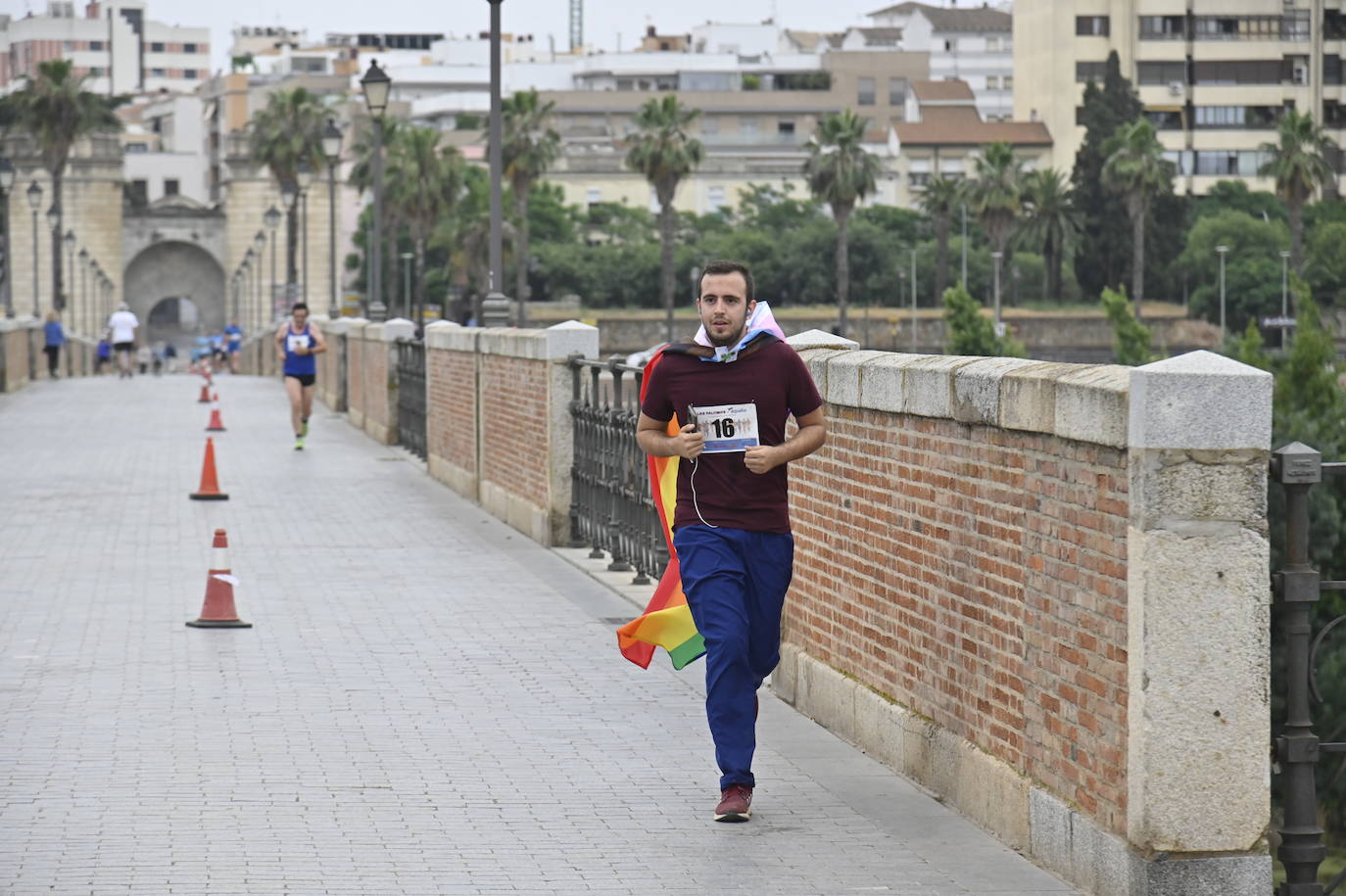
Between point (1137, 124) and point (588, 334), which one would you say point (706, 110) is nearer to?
point (1137, 124)

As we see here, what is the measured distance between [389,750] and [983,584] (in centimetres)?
265

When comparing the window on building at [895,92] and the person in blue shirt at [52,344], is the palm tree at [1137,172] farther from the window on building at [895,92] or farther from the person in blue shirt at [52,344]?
the person in blue shirt at [52,344]

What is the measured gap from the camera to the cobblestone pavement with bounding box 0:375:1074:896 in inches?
262

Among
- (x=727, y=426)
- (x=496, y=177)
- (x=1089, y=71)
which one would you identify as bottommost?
(x=727, y=426)

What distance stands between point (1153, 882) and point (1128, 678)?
549mm

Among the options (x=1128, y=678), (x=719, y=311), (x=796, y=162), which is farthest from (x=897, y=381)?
(x=796, y=162)

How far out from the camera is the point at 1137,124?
98.3 meters

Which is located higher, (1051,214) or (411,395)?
(1051,214)

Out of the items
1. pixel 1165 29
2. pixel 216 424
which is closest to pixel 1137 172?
pixel 1165 29

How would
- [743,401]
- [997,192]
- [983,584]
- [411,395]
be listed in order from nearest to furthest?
[983,584]
[743,401]
[411,395]
[997,192]

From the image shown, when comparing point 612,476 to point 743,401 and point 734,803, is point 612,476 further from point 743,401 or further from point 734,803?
point 734,803

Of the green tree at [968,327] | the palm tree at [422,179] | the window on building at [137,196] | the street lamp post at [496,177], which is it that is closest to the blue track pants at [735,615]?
the street lamp post at [496,177]

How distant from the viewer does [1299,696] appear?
6.05m

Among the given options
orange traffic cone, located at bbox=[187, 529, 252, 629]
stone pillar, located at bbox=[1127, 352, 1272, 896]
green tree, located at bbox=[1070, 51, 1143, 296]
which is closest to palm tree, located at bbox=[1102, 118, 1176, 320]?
green tree, located at bbox=[1070, 51, 1143, 296]
